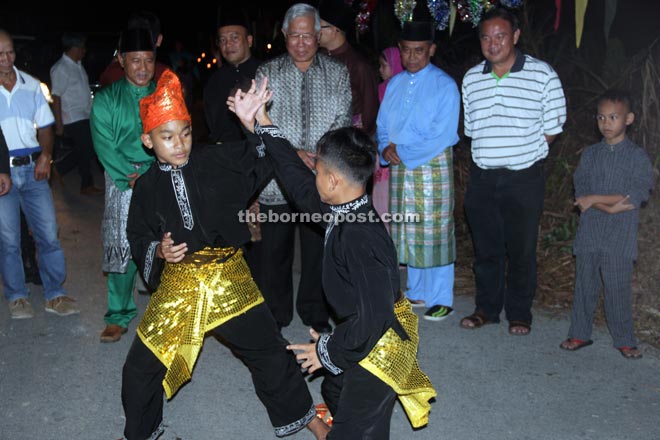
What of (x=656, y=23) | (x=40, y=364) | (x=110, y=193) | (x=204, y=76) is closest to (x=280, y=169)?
(x=110, y=193)

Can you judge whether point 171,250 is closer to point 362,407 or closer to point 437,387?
point 362,407

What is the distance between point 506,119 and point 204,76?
583 inches

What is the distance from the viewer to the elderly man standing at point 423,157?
4973mm

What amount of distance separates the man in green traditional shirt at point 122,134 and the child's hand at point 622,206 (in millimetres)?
2916

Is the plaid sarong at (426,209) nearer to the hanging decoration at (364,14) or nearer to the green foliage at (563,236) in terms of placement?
the green foliage at (563,236)

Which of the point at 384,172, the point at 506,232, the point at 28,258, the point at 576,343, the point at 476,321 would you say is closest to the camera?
the point at 576,343

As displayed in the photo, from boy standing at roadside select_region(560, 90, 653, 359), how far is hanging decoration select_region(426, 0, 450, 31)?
5.25 ft

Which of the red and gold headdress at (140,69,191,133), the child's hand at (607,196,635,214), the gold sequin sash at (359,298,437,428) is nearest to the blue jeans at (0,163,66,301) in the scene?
the red and gold headdress at (140,69,191,133)

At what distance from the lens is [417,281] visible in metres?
5.46

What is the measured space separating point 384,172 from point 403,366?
3.09 meters

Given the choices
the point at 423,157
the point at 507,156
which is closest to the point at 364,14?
the point at 423,157

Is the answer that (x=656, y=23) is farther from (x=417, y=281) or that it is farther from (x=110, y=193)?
(x=110, y=193)

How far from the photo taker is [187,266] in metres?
3.34

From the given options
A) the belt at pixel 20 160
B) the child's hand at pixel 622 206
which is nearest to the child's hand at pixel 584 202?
the child's hand at pixel 622 206
